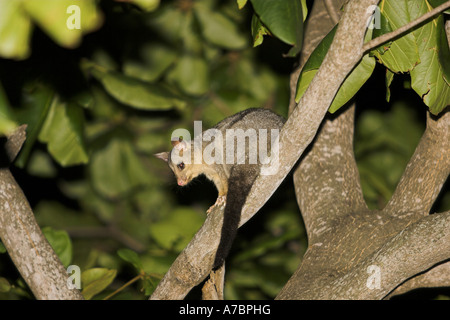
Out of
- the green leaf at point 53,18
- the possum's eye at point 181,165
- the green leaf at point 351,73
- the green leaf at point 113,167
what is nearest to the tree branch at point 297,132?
the green leaf at point 351,73

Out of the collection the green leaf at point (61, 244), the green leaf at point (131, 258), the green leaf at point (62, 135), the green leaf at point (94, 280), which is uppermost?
the green leaf at point (62, 135)

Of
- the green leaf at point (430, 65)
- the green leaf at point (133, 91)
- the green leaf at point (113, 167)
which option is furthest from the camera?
the green leaf at point (113, 167)

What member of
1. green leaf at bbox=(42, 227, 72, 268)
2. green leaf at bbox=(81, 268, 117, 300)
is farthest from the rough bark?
green leaf at bbox=(42, 227, 72, 268)

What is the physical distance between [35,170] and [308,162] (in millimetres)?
3024

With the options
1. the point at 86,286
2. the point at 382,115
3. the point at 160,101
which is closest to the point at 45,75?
the point at 160,101

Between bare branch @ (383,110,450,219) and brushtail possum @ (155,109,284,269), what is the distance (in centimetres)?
85

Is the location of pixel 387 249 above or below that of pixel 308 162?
above

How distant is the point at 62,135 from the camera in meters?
3.89

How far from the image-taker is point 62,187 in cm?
589

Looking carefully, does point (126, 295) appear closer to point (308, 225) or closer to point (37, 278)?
point (37, 278)

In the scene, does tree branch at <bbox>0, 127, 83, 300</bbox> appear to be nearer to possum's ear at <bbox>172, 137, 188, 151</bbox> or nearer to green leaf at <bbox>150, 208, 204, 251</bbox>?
possum's ear at <bbox>172, 137, 188, 151</bbox>

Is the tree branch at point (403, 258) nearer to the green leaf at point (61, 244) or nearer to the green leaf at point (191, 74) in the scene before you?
the green leaf at point (61, 244)

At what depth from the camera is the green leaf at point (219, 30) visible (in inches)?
184

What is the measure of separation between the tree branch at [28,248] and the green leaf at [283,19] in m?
1.56
